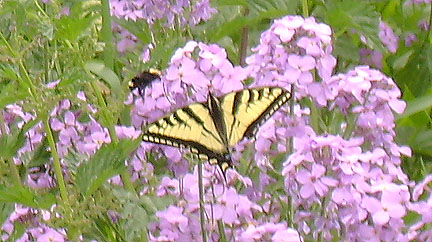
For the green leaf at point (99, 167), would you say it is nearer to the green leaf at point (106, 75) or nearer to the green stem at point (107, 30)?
the green leaf at point (106, 75)

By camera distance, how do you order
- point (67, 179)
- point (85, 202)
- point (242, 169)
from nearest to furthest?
point (85, 202)
point (242, 169)
point (67, 179)

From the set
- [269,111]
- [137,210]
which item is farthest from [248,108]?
[137,210]

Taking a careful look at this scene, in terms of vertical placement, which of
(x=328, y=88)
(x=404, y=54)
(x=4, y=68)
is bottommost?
(x=404, y=54)

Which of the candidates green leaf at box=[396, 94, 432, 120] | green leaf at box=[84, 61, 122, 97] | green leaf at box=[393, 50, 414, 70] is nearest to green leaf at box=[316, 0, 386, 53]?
green leaf at box=[396, 94, 432, 120]

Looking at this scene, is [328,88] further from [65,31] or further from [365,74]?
[65,31]

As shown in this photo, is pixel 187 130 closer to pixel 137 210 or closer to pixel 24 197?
pixel 137 210

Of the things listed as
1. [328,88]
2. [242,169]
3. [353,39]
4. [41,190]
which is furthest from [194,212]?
[353,39]

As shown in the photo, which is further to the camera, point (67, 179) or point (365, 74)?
point (67, 179)
